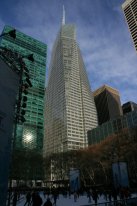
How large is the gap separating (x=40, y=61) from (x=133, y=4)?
230ft

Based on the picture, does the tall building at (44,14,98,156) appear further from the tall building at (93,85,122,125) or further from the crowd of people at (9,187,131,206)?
the crowd of people at (9,187,131,206)

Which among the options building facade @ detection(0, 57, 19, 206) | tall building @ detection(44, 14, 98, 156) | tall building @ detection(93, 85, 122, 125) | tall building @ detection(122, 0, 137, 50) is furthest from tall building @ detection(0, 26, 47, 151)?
building facade @ detection(0, 57, 19, 206)

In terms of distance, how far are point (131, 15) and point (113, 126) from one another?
61.1m

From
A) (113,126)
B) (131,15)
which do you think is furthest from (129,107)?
(131,15)

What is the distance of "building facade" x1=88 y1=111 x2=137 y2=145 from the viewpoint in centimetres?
10562

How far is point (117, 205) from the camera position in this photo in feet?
42.3

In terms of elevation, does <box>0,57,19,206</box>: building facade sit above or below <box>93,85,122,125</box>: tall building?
below

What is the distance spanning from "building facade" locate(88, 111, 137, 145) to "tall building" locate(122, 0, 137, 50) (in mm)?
37018

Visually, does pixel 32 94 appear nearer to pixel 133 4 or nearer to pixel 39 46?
pixel 39 46

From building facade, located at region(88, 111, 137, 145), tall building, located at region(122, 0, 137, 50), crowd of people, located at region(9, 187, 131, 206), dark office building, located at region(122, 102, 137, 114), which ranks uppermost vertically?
tall building, located at region(122, 0, 137, 50)

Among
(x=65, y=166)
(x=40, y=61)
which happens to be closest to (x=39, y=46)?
(x=40, y=61)

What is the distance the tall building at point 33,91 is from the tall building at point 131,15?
56.3 metres

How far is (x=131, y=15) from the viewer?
11000 centimetres

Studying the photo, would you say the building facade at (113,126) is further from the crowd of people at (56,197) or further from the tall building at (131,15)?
the crowd of people at (56,197)
